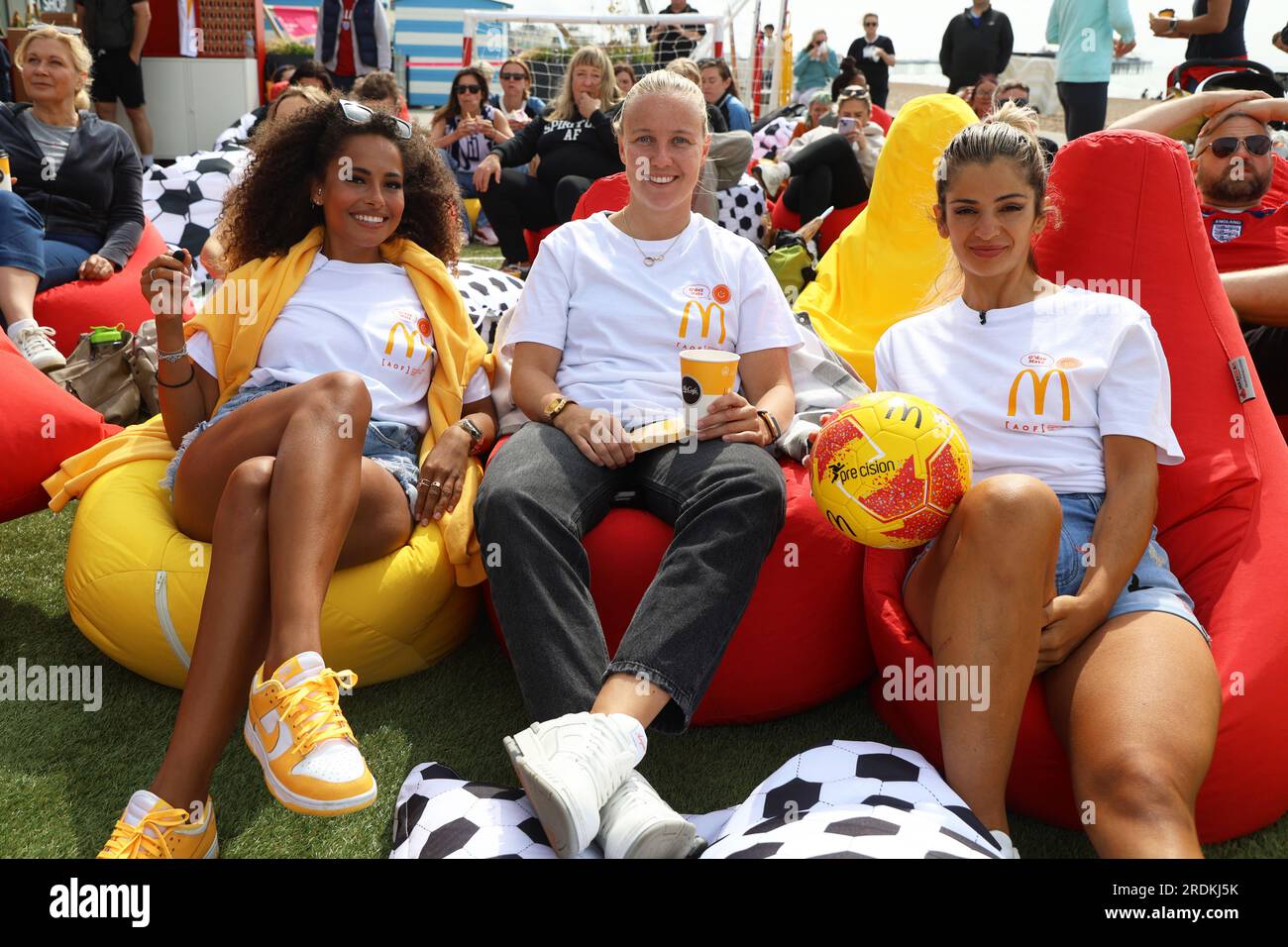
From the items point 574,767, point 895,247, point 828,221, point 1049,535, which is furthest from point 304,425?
point 828,221

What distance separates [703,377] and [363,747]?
45.0 inches

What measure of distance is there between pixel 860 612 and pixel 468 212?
23.8 ft

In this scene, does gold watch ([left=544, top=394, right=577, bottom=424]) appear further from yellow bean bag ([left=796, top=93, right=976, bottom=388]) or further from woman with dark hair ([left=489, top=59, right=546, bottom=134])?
woman with dark hair ([left=489, top=59, right=546, bottom=134])

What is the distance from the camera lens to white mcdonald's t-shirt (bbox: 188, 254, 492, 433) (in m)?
2.78

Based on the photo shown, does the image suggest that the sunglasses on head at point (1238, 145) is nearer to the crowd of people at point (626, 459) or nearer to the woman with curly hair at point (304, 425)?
the crowd of people at point (626, 459)

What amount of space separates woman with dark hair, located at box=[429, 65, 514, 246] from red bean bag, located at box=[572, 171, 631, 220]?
5249 millimetres

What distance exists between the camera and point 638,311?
108 inches

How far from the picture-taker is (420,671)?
2768 mm

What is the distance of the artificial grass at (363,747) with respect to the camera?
2.13 metres

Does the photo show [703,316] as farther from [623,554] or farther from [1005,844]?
[1005,844]

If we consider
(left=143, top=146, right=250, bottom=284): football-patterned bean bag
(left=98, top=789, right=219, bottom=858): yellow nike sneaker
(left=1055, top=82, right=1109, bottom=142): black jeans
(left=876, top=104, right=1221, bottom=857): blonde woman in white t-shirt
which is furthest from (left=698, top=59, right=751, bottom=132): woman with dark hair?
(left=98, top=789, right=219, bottom=858): yellow nike sneaker

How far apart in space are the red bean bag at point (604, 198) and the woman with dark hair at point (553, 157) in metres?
3.23

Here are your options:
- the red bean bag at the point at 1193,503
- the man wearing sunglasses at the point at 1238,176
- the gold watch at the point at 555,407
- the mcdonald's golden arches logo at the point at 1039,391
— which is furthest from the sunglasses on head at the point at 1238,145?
the gold watch at the point at 555,407
